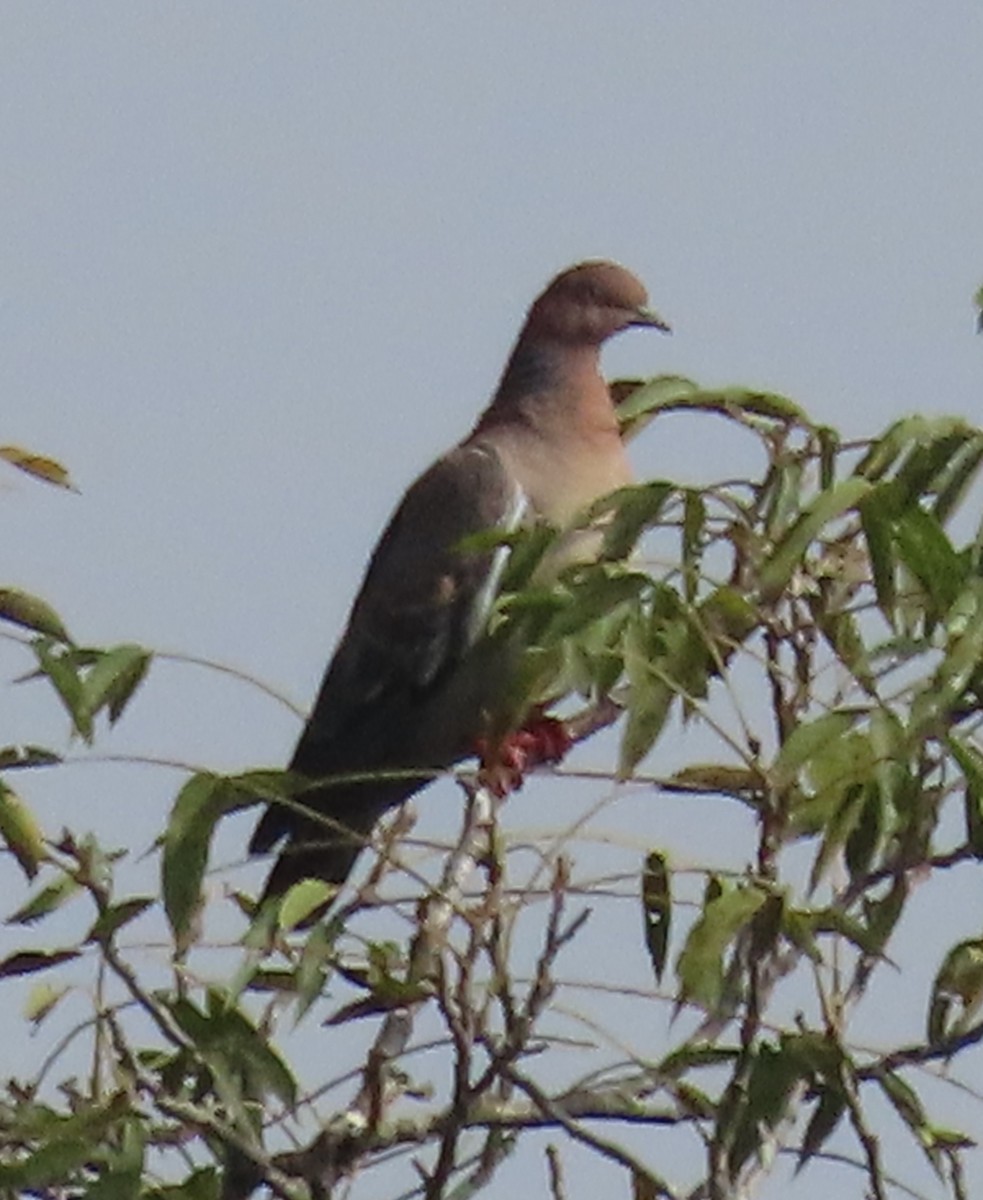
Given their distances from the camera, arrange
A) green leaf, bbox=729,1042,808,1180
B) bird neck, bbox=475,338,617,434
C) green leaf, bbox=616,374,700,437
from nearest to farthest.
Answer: green leaf, bbox=729,1042,808,1180, green leaf, bbox=616,374,700,437, bird neck, bbox=475,338,617,434

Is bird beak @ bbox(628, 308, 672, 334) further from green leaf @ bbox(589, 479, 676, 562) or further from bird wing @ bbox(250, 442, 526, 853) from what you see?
green leaf @ bbox(589, 479, 676, 562)

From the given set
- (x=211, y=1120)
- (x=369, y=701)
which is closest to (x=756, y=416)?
(x=211, y=1120)

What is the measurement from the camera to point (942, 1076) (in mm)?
3227

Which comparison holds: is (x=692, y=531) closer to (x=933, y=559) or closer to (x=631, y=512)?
(x=631, y=512)

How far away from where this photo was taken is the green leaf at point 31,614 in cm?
335

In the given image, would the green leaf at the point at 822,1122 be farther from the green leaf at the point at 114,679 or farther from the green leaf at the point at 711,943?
the green leaf at the point at 114,679

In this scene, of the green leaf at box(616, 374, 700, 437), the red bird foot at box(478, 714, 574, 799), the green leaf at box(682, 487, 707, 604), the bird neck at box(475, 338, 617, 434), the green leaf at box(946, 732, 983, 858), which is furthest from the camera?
the bird neck at box(475, 338, 617, 434)

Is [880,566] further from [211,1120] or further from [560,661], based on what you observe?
[211,1120]

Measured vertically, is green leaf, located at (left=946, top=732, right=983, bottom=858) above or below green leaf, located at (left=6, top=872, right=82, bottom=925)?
above

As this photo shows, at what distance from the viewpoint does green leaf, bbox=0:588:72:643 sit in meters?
3.35

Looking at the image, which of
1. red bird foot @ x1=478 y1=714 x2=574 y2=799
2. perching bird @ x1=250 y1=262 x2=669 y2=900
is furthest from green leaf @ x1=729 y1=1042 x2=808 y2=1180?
perching bird @ x1=250 y1=262 x2=669 y2=900

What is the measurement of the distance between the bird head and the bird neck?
0.06 meters

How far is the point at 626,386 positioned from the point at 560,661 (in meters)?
1.56

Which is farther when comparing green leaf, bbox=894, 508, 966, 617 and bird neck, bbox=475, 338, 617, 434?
bird neck, bbox=475, 338, 617, 434
